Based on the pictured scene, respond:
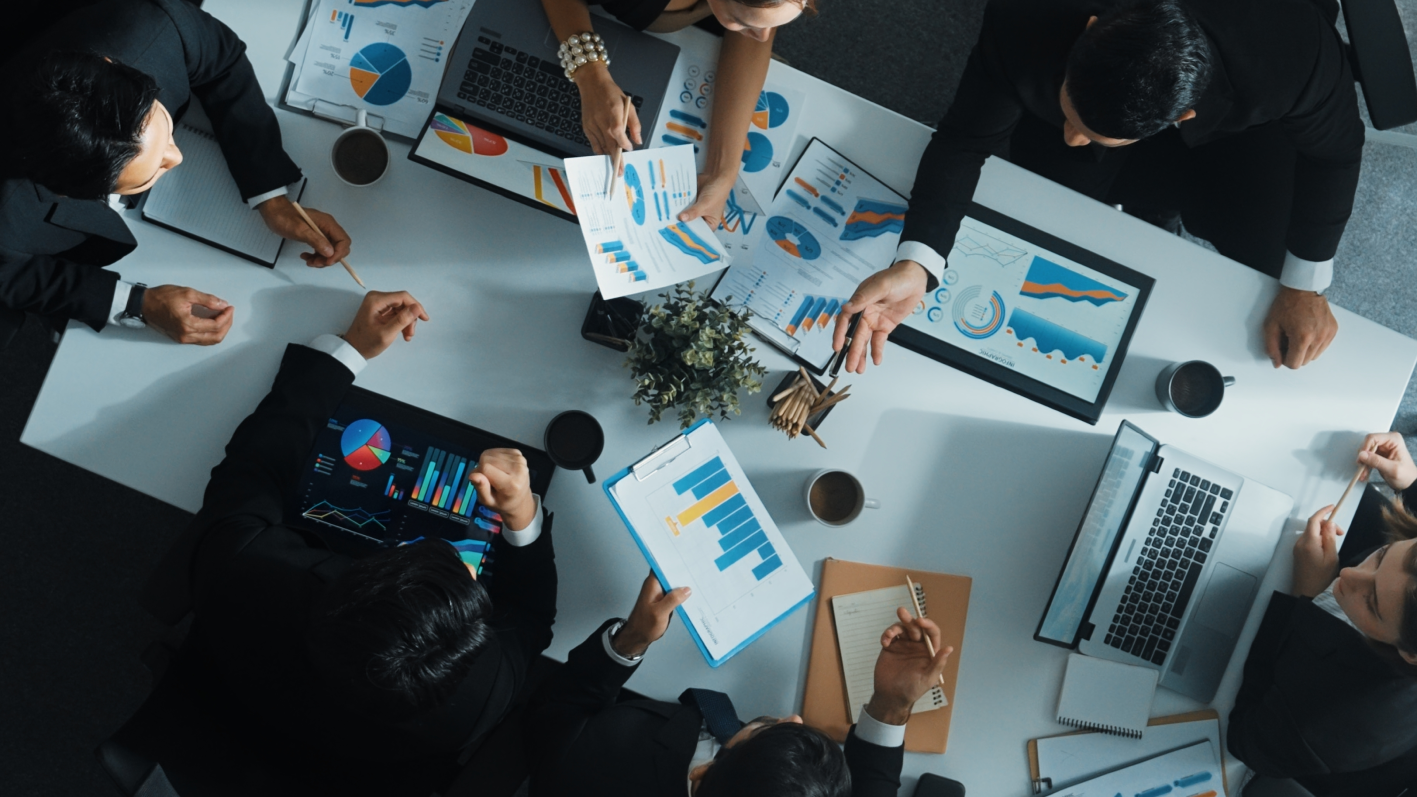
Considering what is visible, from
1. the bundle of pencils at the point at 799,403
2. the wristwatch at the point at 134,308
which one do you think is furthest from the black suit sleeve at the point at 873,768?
the wristwatch at the point at 134,308

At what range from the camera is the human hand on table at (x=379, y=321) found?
1346mm

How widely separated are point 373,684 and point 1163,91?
1.37 metres

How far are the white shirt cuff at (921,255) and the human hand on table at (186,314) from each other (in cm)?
111

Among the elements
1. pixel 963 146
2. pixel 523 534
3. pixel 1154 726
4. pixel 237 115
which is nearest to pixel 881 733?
pixel 1154 726

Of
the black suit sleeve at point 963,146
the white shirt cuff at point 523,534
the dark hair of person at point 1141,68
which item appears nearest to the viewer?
the dark hair of person at point 1141,68

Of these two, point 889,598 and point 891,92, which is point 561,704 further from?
point 891,92

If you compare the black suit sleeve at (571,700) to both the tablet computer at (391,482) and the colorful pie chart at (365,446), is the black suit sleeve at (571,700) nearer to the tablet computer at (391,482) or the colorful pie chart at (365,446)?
the tablet computer at (391,482)

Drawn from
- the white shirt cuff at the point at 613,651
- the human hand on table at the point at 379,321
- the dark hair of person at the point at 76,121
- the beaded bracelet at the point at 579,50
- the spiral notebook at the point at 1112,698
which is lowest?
the white shirt cuff at the point at 613,651

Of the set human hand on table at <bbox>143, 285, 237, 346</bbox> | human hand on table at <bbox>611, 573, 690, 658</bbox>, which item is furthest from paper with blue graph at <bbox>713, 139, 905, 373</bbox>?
human hand on table at <bbox>143, 285, 237, 346</bbox>

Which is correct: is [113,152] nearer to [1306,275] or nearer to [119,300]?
[119,300]

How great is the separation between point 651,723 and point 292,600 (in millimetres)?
585

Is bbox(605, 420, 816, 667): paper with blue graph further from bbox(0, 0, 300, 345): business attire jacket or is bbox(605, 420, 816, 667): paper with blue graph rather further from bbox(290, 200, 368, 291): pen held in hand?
bbox(0, 0, 300, 345): business attire jacket

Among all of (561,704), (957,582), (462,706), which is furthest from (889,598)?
(462,706)

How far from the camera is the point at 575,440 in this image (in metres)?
1.39
